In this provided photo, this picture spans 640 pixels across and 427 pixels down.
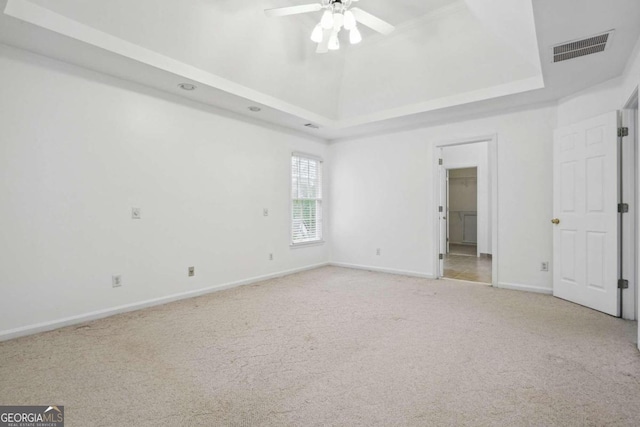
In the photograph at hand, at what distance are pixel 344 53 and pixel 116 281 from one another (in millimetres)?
4149

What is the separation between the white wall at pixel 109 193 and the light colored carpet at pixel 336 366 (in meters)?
0.44

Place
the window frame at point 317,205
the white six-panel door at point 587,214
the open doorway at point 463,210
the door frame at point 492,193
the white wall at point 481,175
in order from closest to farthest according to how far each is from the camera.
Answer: the white six-panel door at point 587,214 < the door frame at point 492,193 < the window frame at point 317,205 < the white wall at point 481,175 < the open doorway at point 463,210

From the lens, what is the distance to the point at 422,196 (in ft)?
16.8

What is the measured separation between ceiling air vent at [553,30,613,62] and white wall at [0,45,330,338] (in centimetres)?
376

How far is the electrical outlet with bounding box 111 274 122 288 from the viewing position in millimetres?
3328

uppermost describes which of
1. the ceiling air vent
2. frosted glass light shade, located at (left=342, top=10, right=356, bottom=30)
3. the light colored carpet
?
frosted glass light shade, located at (left=342, top=10, right=356, bottom=30)

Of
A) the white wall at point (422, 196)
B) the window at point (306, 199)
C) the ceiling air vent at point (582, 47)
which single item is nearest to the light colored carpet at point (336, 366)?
the white wall at point (422, 196)

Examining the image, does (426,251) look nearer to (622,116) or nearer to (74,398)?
(622,116)

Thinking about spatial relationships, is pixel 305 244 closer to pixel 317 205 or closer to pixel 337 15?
pixel 317 205

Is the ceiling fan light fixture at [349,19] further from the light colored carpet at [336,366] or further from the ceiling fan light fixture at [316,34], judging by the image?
the light colored carpet at [336,366]

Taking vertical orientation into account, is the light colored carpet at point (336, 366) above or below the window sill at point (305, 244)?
below

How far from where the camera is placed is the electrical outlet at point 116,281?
10.9ft

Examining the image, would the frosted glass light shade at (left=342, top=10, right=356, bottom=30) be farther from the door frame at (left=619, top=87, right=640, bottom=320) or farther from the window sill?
the window sill

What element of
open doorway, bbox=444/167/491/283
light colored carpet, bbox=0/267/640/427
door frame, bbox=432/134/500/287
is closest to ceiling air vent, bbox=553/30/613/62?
door frame, bbox=432/134/500/287
